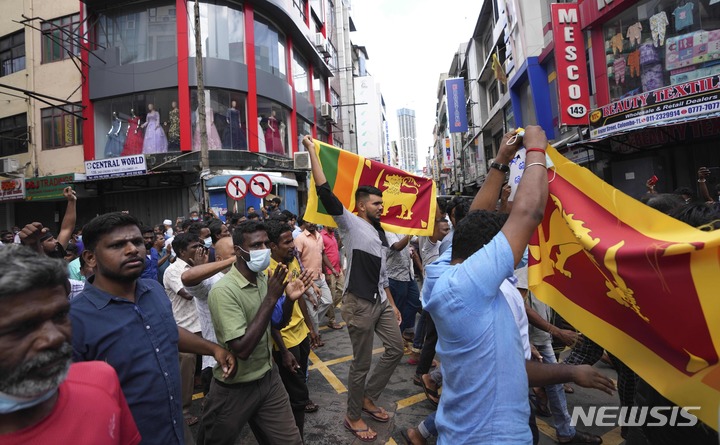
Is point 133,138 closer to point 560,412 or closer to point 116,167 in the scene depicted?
point 116,167

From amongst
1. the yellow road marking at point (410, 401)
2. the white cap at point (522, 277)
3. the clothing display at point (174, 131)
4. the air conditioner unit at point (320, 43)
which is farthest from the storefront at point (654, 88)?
the air conditioner unit at point (320, 43)

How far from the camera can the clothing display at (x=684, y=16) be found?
9.30 meters

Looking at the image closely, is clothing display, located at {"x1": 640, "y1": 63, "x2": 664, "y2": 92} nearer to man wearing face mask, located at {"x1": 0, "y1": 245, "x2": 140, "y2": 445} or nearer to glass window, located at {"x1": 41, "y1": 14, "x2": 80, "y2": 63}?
man wearing face mask, located at {"x1": 0, "y1": 245, "x2": 140, "y2": 445}

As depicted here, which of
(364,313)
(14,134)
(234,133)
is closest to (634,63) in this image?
(364,313)

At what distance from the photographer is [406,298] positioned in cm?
536

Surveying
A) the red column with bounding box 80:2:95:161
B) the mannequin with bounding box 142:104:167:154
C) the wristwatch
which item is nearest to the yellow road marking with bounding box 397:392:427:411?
the wristwatch

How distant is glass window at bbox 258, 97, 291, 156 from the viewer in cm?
1792

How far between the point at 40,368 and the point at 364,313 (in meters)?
2.67

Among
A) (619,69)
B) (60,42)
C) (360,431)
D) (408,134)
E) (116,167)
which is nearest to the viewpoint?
(360,431)

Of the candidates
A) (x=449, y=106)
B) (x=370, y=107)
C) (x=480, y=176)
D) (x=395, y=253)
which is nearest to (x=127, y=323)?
(x=395, y=253)

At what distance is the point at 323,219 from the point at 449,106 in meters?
26.6

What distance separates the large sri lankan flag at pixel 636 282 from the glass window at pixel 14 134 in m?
22.4

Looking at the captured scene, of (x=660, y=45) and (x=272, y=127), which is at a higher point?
(x=272, y=127)

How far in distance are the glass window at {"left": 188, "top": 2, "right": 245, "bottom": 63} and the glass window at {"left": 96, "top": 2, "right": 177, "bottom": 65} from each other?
35.7 inches
